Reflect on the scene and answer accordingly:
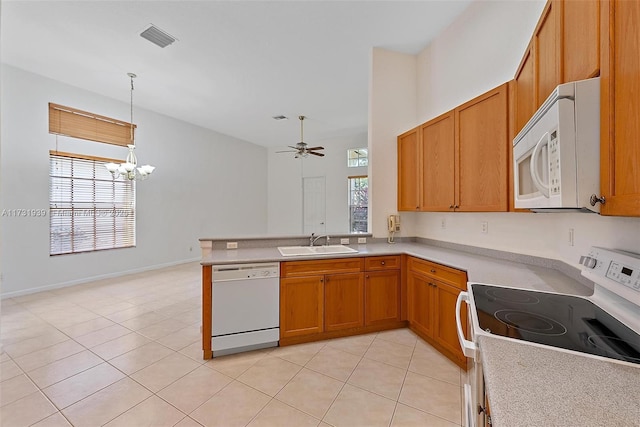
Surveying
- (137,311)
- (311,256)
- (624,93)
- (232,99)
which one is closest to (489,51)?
(624,93)

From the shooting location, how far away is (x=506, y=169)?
1.95 m

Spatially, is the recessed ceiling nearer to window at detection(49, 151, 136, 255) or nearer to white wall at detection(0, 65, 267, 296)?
white wall at detection(0, 65, 267, 296)

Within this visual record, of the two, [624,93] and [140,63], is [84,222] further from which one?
[624,93]

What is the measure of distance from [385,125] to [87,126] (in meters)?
4.85

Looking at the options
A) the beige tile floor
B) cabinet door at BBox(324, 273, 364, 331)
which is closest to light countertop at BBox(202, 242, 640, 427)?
the beige tile floor

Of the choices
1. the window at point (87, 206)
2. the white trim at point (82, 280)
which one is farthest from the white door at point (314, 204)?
the window at point (87, 206)

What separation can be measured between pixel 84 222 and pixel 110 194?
0.62m

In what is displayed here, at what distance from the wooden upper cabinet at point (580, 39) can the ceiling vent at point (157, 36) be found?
3544 mm

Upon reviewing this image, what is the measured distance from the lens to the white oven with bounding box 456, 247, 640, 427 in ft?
2.82

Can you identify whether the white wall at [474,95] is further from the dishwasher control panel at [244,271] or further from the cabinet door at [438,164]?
the dishwasher control panel at [244,271]

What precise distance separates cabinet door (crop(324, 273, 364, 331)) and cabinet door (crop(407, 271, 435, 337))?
1.67 feet

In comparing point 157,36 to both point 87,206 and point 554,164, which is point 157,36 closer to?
point 87,206

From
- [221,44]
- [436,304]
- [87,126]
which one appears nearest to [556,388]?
[436,304]

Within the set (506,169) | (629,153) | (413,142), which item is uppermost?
(413,142)
